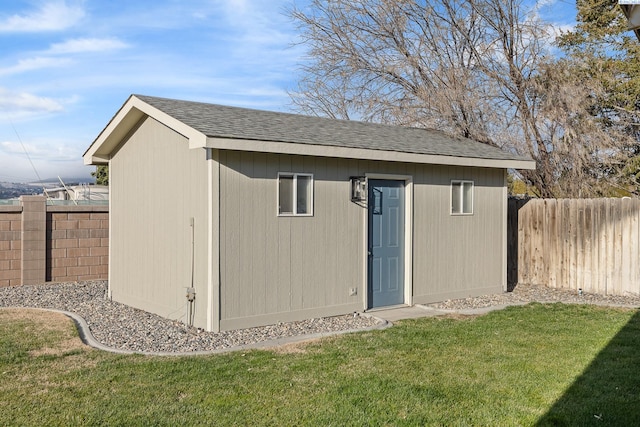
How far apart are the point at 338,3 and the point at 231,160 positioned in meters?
10.5

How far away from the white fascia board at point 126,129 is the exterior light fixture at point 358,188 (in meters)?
2.72

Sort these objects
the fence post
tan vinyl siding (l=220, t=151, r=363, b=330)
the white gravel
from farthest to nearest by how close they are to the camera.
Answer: the fence post < tan vinyl siding (l=220, t=151, r=363, b=330) < the white gravel

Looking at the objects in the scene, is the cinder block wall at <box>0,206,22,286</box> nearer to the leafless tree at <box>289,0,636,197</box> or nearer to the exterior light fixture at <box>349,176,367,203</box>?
the exterior light fixture at <box>349,176,367,203</box>

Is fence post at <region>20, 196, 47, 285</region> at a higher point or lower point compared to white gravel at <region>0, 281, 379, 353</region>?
higher

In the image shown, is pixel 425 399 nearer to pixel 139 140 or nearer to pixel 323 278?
pixel 323 278

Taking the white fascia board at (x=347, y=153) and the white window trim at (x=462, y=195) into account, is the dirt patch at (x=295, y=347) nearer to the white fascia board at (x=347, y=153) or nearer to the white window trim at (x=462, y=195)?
the white fascia board at (x=347, y=153)

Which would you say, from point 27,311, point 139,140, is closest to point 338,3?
point 139,140

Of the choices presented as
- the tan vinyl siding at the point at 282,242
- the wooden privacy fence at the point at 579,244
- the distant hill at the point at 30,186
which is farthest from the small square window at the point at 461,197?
the distant hill at the point at 30,186

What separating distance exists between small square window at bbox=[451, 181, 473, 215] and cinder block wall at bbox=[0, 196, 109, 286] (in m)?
7.22

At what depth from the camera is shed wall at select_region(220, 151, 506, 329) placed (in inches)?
310

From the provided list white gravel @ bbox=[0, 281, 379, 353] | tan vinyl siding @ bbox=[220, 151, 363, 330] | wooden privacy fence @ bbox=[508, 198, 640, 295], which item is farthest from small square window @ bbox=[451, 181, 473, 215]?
white gravel @ bbox=[0, 281, 379, 353]

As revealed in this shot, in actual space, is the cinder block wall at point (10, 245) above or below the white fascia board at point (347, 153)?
below

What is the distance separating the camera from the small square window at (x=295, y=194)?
8.34 m

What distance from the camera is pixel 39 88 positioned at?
57.3 feet
